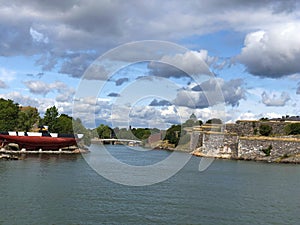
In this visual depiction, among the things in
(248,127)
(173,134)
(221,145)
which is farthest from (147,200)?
(173,134)

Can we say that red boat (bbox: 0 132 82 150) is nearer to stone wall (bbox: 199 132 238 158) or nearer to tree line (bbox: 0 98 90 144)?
tree line (bbox: 0 98 90 144)

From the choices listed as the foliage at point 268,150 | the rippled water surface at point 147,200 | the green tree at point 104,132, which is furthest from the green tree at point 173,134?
the rippled water surface at point 147,200

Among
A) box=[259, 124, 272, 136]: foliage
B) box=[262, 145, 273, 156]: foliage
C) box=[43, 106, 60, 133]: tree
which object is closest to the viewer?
→ box=[262, 145, 273, 156]: foliage

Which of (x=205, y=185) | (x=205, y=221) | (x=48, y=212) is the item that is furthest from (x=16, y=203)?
(x=205, y=185)

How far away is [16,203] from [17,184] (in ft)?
21.5

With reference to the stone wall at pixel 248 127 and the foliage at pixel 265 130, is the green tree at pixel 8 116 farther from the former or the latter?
the foliage at pixel 265 130

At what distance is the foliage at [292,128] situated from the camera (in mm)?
62875

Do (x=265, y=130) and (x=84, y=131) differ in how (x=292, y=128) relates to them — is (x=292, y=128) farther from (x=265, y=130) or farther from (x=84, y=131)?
(x=84, y=131)

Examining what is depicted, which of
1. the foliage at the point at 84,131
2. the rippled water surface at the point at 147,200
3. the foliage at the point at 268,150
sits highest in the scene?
the foliage at the point at 84,131

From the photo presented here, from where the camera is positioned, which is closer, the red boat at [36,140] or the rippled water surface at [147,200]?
the rippled water surface at [147,200]

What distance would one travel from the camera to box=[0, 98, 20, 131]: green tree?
242 feet

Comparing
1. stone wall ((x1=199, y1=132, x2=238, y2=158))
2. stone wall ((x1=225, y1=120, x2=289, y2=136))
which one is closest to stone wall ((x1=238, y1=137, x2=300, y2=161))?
stone wall ((x1=199, y1=132, x2=238, y2=158))

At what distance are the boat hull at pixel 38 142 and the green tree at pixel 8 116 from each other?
1187cm

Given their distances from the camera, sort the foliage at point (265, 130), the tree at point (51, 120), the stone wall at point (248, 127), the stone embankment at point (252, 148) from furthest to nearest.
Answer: the tree at point (51, 120) < the stone wall at point (248, 127) < the foliage at point (265, 130) < the stone embankment at point (252, 148)
